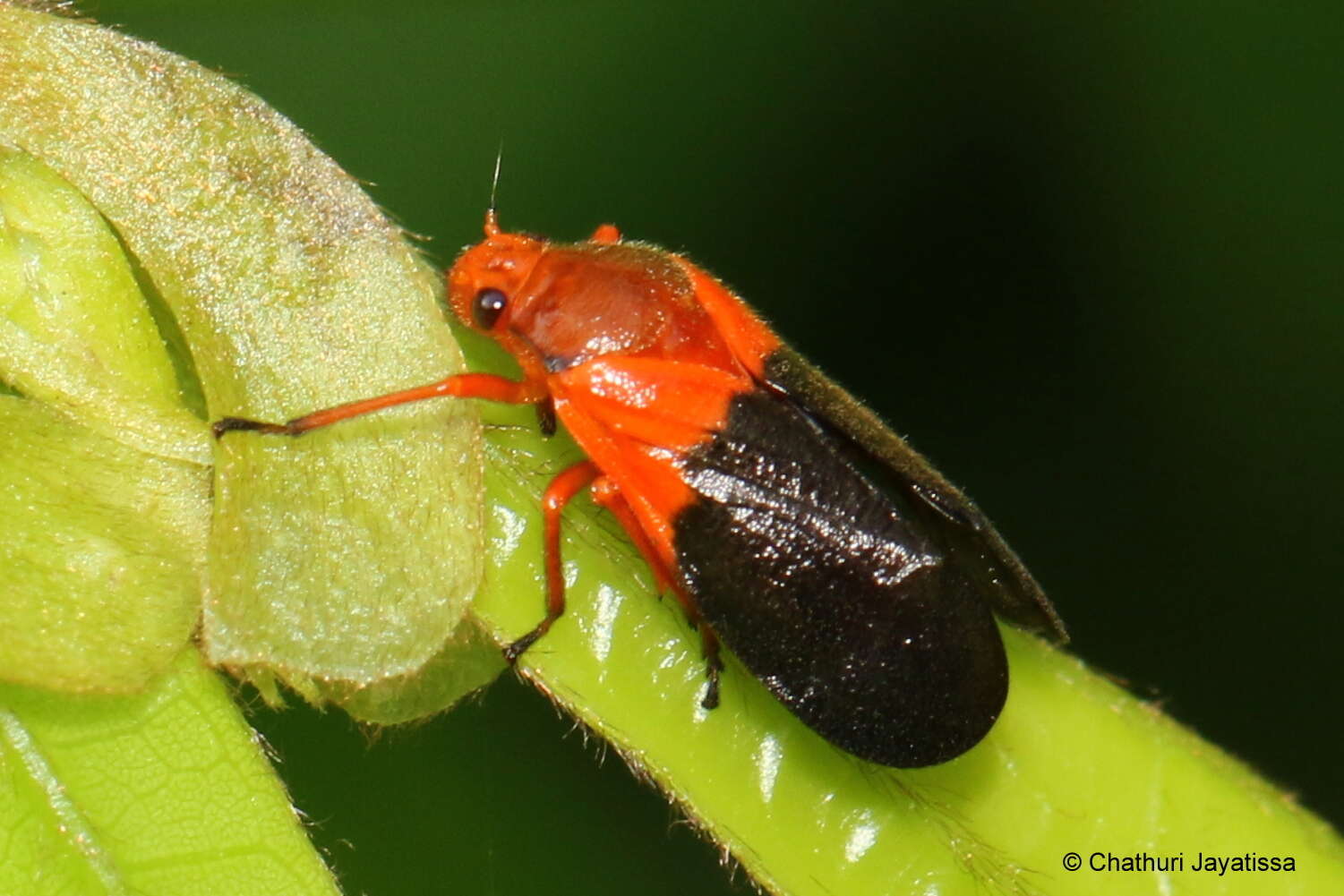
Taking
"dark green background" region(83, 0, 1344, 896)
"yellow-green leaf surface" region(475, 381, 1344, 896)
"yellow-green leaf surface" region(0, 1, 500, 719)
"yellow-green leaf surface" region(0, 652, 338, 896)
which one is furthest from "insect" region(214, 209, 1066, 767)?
"dark green background" region(83, 0, 1344, 896)

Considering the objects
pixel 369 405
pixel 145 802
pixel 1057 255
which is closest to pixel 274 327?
pixel 369 405

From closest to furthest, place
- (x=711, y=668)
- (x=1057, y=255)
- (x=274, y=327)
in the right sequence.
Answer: (x=274, y=327), (x=711, y=668), (x=1057, y=255)

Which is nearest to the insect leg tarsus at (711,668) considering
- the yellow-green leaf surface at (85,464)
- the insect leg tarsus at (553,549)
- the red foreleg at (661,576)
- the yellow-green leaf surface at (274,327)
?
the red foreleg at (661,576)

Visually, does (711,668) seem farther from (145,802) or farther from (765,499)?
(145,802)

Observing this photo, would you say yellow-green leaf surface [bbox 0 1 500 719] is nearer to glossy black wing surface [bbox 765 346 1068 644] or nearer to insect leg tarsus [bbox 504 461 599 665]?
insect leg tarsus [bbox 504 461 599 665]

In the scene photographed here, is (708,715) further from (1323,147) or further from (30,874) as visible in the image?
(1323,147)

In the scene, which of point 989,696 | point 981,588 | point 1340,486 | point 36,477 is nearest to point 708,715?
point 989,696
